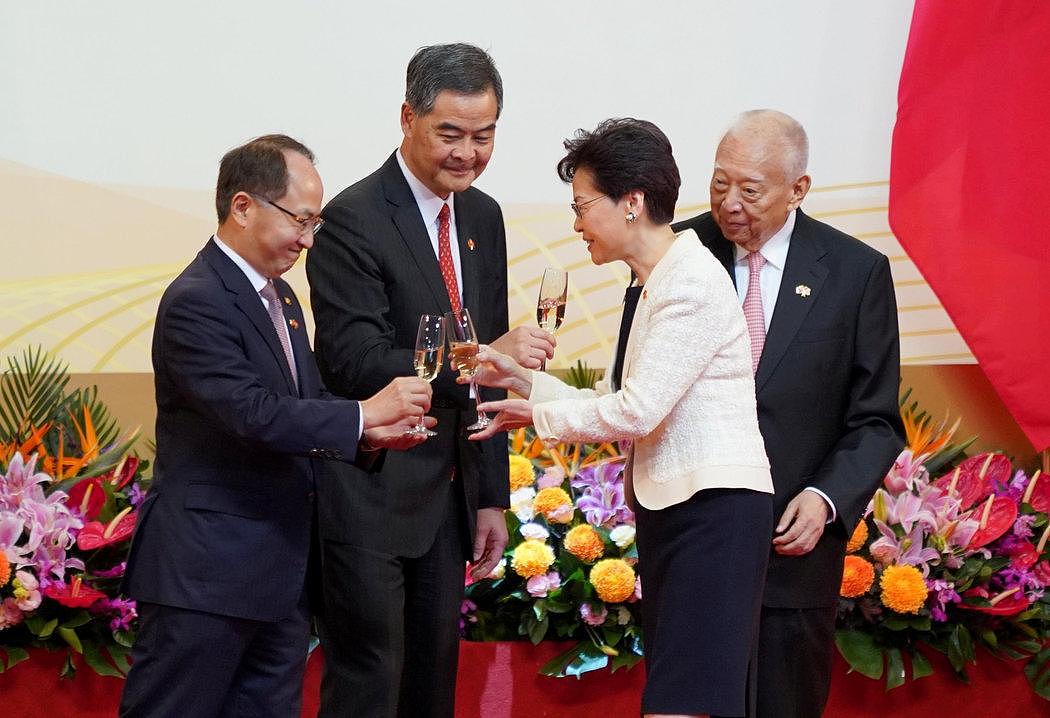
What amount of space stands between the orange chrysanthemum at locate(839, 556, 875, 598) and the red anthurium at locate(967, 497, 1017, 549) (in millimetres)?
337

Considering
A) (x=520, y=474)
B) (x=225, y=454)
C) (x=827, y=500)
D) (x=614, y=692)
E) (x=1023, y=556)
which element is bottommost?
(x=614, y=692)

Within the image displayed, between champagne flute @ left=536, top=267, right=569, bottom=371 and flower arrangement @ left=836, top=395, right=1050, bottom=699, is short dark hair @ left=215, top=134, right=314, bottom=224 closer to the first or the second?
champagne flute @ left=536, top=267, right=569, bottom=371

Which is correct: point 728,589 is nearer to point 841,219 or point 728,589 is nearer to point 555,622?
point 555,622

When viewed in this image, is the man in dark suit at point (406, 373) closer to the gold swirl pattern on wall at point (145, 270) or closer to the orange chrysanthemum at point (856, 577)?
the orange chrysanthemum at point (856, 577)

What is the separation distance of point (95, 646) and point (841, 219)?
284 centimetres

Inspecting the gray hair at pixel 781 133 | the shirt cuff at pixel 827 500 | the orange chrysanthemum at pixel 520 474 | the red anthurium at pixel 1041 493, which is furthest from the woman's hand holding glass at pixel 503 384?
the red anthurium at pixel 1041 493

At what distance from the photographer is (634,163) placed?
8.52ft

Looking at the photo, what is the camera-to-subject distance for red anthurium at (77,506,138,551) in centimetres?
350

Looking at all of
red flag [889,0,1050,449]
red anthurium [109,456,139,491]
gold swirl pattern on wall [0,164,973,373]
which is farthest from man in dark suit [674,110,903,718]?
red anthurium [109,456,139,491]

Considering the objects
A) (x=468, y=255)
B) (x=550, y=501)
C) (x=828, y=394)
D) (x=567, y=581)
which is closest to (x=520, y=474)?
(x=550, y=501)

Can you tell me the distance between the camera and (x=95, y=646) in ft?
11.6

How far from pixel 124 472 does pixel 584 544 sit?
1332 millimetres

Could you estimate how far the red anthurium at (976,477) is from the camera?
3.91 m

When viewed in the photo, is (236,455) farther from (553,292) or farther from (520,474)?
(520,474)
